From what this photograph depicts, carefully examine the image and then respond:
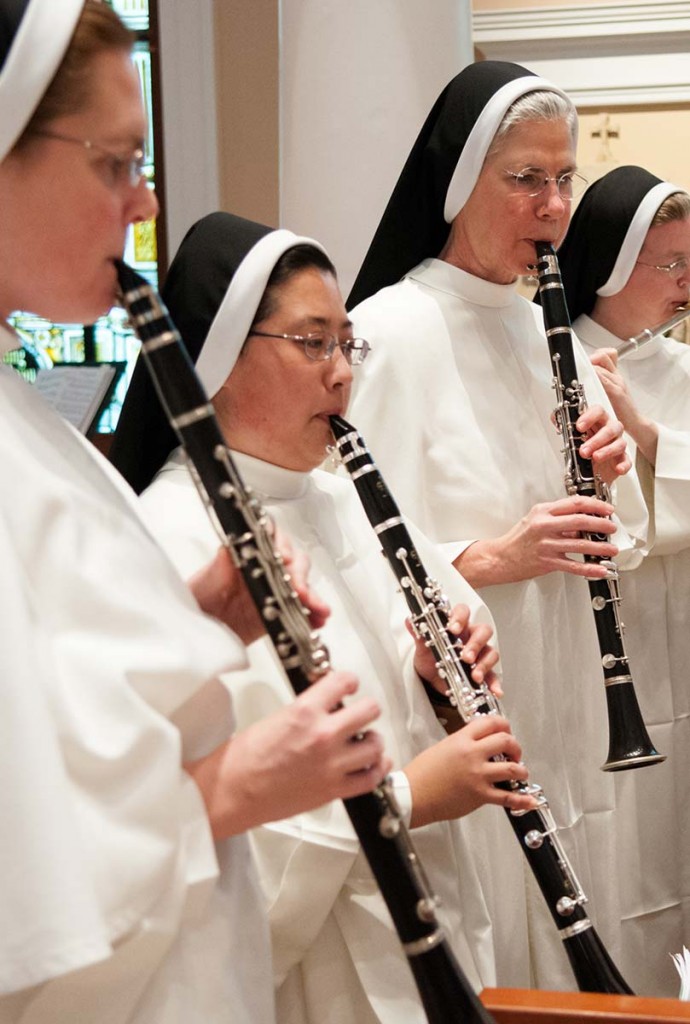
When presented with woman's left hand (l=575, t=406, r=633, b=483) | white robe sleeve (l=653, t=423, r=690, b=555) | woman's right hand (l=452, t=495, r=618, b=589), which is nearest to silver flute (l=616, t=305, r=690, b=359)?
white robe sleeve (l=653, t=423, r=690, b=555)

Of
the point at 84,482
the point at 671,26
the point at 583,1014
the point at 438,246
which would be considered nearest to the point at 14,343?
the point at 84,482

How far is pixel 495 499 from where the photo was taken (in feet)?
10.7

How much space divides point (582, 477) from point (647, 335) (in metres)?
1.27

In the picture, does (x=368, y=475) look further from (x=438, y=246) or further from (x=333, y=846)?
(x=438, y=246)

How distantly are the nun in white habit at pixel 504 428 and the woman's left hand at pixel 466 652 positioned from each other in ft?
2.10

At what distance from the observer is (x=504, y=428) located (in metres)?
3.37

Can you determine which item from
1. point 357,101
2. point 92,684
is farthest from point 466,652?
point 357,101

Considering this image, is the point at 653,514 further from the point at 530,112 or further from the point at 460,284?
the point at 530,112

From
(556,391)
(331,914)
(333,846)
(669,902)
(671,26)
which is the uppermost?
(671,26)

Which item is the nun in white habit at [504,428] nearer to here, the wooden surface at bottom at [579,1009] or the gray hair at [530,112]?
the gray hair at [530,112]

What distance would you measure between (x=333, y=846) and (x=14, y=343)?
0.97 m

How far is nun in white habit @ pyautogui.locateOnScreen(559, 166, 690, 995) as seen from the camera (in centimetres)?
420

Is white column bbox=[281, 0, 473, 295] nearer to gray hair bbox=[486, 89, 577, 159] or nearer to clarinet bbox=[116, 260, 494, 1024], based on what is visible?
gray hair bbox=[486, 89, 577, 159]

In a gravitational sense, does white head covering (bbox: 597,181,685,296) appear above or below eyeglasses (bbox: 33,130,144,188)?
below
